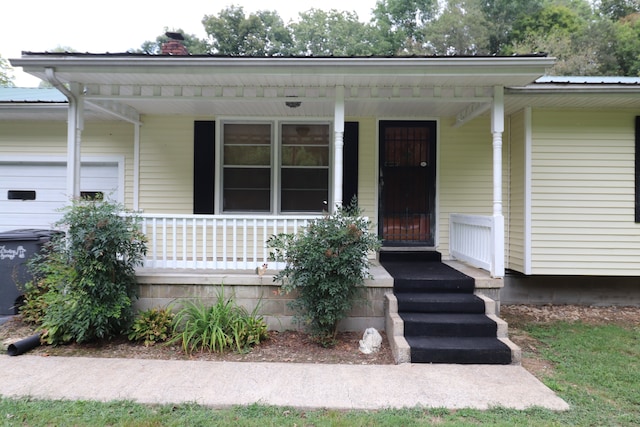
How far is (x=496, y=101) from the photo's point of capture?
4.73 m

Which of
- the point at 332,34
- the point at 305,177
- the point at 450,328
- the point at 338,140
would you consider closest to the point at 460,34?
the point at 332,34

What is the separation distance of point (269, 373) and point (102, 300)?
1.98 m

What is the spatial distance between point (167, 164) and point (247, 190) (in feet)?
4.48

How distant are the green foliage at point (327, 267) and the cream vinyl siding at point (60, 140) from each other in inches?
147

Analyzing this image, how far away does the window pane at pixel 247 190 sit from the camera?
646cm

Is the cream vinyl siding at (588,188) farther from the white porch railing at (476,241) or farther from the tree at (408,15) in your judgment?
the tree at (408,15)

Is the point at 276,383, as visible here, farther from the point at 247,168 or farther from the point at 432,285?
the point at 247,168

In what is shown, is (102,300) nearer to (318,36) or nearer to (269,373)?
(269,373)

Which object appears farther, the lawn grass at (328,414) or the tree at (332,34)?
the tree at (332,34)

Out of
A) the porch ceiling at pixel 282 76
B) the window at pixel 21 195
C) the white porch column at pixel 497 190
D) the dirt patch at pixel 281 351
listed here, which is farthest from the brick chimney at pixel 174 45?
the white porch column at pixel 497 190

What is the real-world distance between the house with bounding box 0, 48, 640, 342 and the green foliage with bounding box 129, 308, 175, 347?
11.2 inches

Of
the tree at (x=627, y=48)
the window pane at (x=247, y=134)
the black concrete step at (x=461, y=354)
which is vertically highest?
the tree at (x=627, y=48)

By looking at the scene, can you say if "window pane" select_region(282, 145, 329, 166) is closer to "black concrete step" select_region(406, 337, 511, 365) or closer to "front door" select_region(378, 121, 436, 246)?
"front door" select_region(378, 121, 436, 246)

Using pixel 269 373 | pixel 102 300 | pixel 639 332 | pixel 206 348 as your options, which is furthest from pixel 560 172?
pixel 102 300
